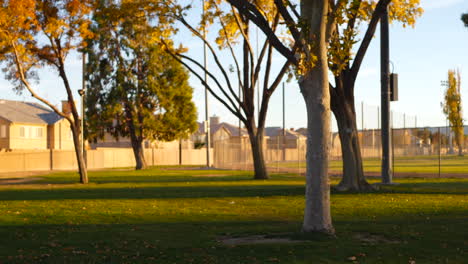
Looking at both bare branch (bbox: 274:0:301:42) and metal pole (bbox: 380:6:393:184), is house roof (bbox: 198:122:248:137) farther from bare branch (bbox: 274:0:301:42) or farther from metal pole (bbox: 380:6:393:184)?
bare branch (bbox: 274:0:301:42)

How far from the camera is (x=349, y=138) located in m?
21.8

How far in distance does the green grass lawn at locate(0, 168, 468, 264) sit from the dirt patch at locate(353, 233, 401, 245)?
0.02 meters

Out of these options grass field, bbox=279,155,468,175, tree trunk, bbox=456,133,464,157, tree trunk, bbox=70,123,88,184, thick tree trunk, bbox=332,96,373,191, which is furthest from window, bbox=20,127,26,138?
thick tree trunk, bbox=332,96,373,191

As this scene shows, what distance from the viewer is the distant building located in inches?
2557

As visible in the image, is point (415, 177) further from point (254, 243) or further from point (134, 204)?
point (254, 243)

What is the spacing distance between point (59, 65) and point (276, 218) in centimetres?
1762

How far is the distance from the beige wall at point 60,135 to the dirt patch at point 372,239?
61.6 meters

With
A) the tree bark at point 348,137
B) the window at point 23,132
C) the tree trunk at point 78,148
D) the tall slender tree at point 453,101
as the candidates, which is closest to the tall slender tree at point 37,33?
the tree trunk at point 78,148

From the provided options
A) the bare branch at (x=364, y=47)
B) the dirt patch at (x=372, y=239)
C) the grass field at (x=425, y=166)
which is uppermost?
the bare branch at (x=364, y=47)

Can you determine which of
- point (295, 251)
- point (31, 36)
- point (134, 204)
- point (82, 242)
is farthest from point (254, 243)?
point (31, 36)

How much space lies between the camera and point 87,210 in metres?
17.5

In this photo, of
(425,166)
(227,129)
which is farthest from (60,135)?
(227,129)

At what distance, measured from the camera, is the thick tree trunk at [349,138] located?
71.2 ft

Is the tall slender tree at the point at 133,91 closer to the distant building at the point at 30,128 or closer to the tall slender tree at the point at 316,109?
the distant building at the point at 30,128
